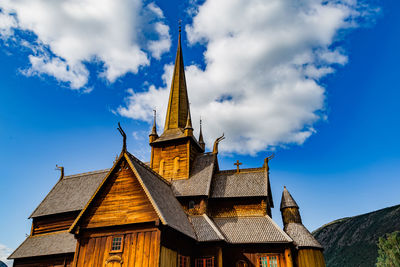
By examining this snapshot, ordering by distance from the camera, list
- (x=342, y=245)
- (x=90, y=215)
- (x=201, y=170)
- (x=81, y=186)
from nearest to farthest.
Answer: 1. (x=90, y=215)
2. (x=201, y=170)
3. (x=81, y=186)
4. (x=342, y=245)

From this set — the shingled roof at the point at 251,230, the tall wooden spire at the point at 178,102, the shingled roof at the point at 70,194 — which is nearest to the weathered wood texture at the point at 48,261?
the shingled roof at the point at 70,194

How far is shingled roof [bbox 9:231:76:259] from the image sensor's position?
81.0ft

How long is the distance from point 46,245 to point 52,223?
9.62 feet

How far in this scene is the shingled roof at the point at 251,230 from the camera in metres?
20.8

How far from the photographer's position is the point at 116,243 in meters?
17.8

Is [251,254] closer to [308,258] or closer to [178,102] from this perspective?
[308,258]

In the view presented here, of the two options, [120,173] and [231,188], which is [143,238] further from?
[231,188]

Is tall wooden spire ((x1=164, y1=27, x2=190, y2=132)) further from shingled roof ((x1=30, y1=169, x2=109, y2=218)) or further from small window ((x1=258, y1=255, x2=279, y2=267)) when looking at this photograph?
small window ((x1=258, y1=255, x2=279, y2=267))

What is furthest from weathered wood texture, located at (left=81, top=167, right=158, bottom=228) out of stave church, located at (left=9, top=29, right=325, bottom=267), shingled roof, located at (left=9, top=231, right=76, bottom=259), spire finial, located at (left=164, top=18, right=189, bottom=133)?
spire finial, located at (left=164, top=18, right=189, bottom=133)

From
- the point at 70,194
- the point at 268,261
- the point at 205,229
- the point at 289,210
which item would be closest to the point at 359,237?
the point at 289,210

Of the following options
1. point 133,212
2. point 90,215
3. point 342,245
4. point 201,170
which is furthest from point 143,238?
point 342,245

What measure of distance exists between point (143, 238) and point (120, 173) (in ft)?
15.3

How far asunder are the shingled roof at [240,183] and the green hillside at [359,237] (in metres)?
64.4

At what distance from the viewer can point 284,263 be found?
793 inches
